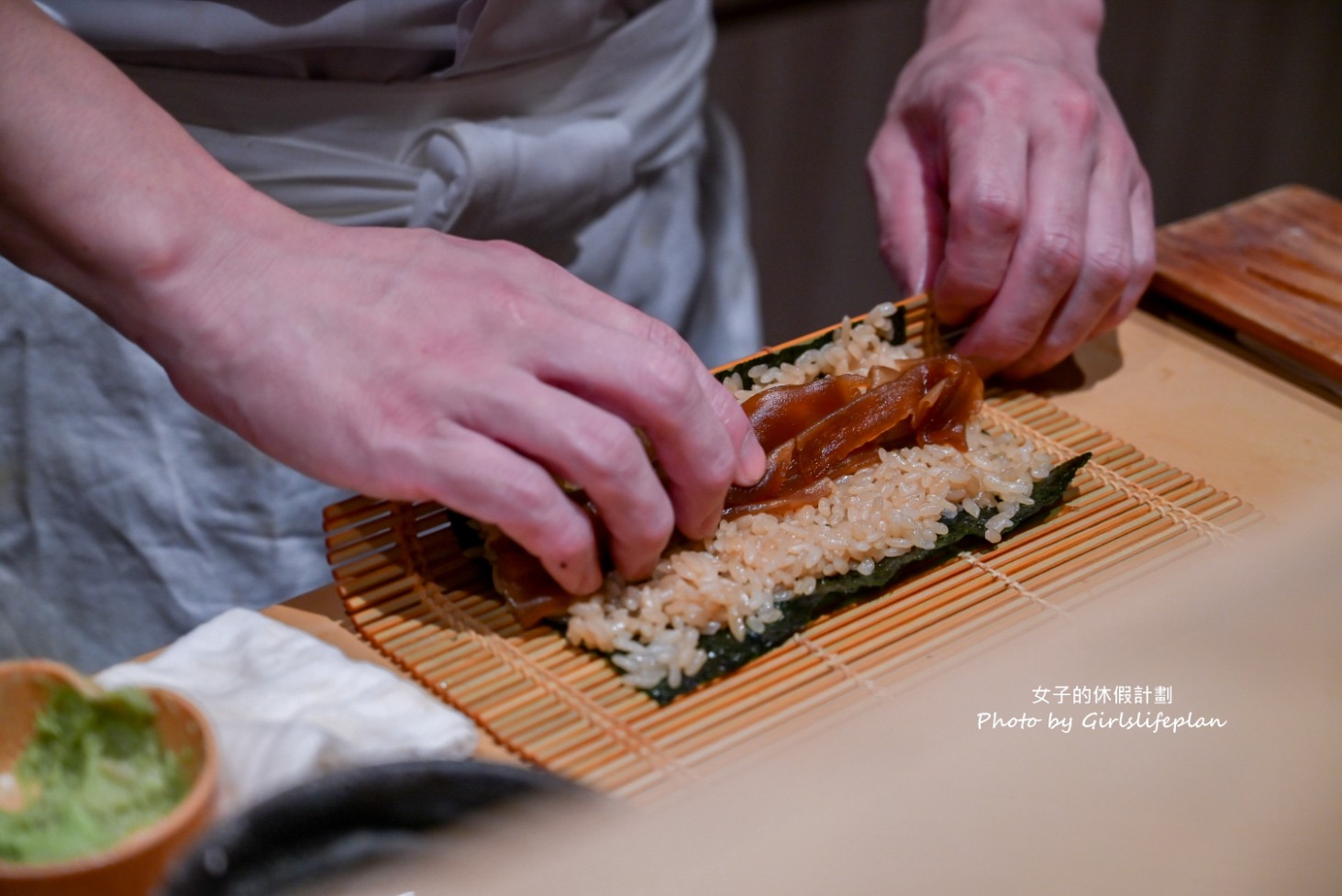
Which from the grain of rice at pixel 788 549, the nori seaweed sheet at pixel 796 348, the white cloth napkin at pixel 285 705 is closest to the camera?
the white cloth napkin at pixel 285 705

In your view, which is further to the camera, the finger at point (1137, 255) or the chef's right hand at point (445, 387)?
the finger at point (1137, 255)

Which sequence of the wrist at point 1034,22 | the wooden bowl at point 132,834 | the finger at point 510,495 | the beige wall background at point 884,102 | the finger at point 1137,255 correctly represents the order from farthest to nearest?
the beige wall background at point 884,102 → the wrist at point 1034,22 → the finger at point 1137,255 → the finger at point 510,495 → the wooden bowl at point 132,834

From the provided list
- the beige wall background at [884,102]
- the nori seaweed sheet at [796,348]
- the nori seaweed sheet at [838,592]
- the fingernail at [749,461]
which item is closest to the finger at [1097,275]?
the nori seaweed sheet at [796,348]

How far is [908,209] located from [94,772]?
1.27m

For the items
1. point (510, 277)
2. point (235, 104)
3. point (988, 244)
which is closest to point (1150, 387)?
point (988, 244)

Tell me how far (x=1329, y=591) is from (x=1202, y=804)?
197 millimetres

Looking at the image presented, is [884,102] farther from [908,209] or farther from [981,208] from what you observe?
[981,208]

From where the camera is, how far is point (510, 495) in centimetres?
108

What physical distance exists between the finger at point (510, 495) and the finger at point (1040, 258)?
705 millimetres

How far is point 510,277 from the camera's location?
117 cm

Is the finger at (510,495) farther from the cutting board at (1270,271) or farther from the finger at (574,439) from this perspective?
the cutting board at (1270,271)

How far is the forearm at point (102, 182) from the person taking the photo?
1.10 metres

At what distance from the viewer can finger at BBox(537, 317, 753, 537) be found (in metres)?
1.10

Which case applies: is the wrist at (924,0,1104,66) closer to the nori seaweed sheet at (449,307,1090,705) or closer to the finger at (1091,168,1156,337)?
the finger at (1091,168,1156,337)
